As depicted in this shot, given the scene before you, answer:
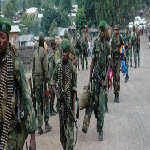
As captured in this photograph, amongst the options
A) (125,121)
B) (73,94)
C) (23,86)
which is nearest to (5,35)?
(23,86)

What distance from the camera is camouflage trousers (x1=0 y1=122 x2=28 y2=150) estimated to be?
3.84 metres

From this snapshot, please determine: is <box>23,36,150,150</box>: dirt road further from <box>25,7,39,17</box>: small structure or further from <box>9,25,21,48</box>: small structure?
<box>25,7,39,17</box>: small structure

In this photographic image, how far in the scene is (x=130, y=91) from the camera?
553 inches

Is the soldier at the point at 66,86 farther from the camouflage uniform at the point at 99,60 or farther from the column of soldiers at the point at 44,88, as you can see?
the camouflage uniform at the point at 99,60

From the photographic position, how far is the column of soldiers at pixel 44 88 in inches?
149

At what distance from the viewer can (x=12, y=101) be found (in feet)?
12.5

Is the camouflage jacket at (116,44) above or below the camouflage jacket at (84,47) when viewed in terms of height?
above

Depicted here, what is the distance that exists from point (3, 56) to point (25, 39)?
79724 mm

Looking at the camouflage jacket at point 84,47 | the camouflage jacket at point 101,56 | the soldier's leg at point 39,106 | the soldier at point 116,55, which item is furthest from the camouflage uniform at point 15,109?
the camouflage jacket at point 84,47

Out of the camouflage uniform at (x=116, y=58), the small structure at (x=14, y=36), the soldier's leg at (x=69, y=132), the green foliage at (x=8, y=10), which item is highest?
the green foliage at (x=8, y=10)

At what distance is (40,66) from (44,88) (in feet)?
1.76

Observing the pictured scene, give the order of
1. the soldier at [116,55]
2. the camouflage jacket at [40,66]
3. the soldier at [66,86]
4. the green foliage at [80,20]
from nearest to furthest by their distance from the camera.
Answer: the soldier at [66,86], the camouflage jacket at [40,66], the soldier at [116,55], the green foliage at [80,20]

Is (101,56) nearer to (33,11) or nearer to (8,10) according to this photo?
(8,10)

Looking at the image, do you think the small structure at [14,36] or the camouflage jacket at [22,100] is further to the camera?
the small structure at [14,36]
